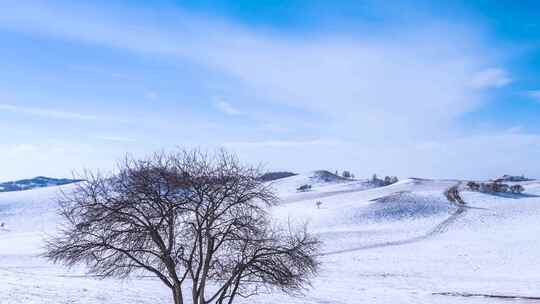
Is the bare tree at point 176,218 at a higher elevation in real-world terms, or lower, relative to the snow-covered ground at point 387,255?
higher

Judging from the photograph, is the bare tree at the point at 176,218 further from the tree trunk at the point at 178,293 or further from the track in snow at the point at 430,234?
the track in snow at the point at 430,234

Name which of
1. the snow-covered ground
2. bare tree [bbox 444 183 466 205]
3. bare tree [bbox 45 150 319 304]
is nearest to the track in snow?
the snow-covered ground

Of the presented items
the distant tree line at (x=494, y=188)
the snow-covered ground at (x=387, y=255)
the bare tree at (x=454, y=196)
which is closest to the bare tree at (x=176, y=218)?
the snow-covered ground at (x=387, y=255)

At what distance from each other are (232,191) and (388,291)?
53.9ft

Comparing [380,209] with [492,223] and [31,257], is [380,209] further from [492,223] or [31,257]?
[31,257]

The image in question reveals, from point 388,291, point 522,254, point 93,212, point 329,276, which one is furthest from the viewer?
point 522,254

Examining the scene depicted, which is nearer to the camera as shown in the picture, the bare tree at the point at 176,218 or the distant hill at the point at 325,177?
the bare tree at the point at 176,218

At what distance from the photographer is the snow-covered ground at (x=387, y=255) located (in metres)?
25.1

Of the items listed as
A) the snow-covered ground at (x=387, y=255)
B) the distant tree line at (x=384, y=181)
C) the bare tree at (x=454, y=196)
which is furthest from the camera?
the distant tree line at (x=384, y=181)

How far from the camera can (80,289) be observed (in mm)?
24562

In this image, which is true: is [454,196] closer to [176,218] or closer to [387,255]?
[387,255]

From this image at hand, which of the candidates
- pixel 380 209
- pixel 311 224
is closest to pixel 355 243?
pixel 311 224

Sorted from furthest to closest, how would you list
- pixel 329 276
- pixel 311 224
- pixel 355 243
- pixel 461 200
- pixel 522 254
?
pixel 461 200
pixel 311 224
pixel 355 243
pixel 522 254
pixel 329 276

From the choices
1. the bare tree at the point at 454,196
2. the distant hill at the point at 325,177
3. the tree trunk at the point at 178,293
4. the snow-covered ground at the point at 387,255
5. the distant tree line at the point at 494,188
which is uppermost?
the distant hill at the point at 325,177
